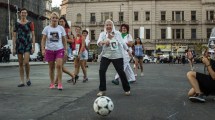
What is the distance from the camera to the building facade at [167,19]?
83.4m

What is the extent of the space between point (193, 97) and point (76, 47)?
5.68 metres

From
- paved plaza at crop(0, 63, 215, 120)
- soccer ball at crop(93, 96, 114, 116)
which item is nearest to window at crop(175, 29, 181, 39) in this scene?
paved plaza at crop(0, 63, 215, 120)

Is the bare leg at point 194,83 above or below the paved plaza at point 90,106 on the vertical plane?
above

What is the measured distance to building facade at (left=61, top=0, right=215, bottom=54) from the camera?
274 ft

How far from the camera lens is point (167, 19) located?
8550 centimetres

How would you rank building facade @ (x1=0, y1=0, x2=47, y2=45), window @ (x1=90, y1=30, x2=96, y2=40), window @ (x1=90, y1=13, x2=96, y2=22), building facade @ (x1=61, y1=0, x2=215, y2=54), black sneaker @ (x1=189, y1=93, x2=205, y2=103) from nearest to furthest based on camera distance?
black sneaker @ (x1=189, y1=93, x2=205, y2=103) < building facade @ (x1=0, y1=0, x2=47, y2=45) < building facade @ (x1=61, y1=0, x2=215, y2=54) < window @ (x1=90, y1=13, x2=96, y2=22) < window @ (x1=90, y1=30, x2=96, y2=40)

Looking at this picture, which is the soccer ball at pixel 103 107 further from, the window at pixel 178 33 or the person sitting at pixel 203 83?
the window at pixel 178 33

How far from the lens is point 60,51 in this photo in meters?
10.0

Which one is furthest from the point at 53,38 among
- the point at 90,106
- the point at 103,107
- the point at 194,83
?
the point at 103,107

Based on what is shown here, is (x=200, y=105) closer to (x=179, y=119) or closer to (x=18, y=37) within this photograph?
(x=179, y=119)

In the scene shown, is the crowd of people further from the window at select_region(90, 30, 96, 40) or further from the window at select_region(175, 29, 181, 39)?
the window at select_region(90, 30, 96, 40)

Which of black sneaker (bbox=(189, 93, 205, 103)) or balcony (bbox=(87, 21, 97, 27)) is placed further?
balcony (bbox=(87, 21, 97, 27))

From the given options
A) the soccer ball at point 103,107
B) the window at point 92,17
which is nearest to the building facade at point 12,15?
the window at point 92,17

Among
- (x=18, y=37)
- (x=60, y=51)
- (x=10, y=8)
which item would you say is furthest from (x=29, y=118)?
(x=10, y=8)
